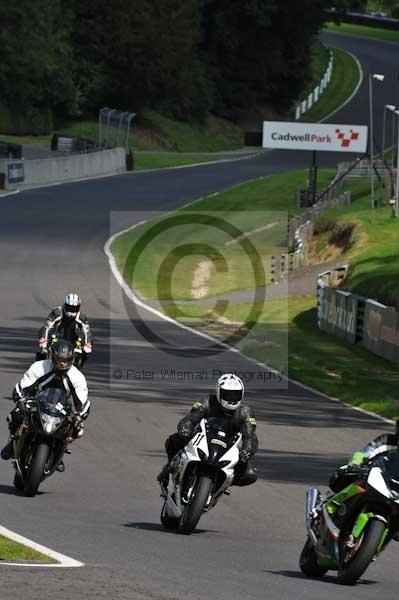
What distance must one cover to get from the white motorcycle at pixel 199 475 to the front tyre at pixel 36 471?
6.67ft

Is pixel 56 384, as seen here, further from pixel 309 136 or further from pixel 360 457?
pixel 309 136

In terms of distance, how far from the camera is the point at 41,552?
1283cm

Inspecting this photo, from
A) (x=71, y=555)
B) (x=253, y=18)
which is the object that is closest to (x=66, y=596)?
(x=71, y=555)

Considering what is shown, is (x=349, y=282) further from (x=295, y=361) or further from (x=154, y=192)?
(x=154, y=192)

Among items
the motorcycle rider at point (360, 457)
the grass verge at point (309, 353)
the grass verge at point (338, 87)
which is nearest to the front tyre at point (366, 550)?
the motorcycle rider at point (360, 457)

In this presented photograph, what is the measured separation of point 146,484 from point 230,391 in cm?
369

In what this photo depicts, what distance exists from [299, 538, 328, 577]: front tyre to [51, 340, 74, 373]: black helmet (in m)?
4.87

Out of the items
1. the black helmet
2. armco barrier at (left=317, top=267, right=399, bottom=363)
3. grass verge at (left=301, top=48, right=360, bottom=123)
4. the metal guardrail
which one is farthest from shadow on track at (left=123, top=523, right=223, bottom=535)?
grass verge at (left=301, top=48, right=360, bottom=123)

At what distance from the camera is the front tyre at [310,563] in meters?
12.6

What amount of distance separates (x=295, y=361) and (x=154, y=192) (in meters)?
41.7

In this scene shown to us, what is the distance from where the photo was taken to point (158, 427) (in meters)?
22.8

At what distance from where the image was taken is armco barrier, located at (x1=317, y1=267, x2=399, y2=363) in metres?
33.6

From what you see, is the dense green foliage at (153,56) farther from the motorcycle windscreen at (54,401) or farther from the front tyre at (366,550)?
the front tyre at (366,550)

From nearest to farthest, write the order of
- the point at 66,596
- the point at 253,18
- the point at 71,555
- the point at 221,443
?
the point at 66,596 < the point at 71,555 < the point at 221,443 < the point at 253,18
